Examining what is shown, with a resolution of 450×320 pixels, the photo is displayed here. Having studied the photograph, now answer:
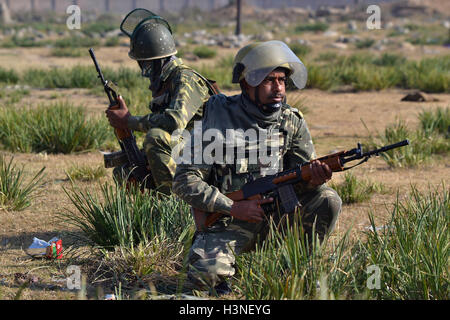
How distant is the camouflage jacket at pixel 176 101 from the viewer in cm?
437

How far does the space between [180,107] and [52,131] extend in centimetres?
274

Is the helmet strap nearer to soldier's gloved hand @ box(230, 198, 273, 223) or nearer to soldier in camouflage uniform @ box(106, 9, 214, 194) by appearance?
→ soldier's gloved hand @ box(230, 198, 273, 223)

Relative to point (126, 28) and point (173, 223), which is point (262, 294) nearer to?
point (173, 223)

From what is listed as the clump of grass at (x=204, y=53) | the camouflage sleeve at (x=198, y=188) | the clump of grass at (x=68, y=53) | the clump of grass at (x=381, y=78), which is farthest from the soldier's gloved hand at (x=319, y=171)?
the clump of grass at (x=68, y=53)

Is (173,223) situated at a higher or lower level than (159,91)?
lower

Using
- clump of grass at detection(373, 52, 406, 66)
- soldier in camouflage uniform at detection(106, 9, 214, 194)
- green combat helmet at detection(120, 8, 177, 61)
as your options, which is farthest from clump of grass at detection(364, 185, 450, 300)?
clump of grass at detection(373, 52, 406, 66)

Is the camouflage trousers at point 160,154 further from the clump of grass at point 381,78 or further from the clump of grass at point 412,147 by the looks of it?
the clump of grass at point 381,78

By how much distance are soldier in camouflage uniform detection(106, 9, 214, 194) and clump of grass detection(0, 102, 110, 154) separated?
81.2 inches

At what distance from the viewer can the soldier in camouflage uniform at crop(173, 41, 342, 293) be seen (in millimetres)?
3297

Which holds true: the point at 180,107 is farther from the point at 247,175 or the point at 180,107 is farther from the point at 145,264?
the point at 145,264

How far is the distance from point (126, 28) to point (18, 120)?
231 cm

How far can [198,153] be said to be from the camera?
3.41 m
